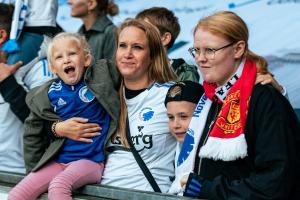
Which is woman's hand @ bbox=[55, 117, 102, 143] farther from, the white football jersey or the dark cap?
the dark cap

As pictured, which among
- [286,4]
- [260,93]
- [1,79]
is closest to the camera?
[260,93]

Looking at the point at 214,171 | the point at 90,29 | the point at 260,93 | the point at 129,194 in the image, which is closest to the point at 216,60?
the point at 260,93

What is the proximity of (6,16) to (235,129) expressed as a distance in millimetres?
2226

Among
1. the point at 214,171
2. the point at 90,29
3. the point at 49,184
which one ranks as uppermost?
the point at 90,29

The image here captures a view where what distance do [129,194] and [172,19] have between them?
59.0 inches

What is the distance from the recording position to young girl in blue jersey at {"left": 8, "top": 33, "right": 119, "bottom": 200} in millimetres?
3715

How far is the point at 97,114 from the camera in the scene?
381cm

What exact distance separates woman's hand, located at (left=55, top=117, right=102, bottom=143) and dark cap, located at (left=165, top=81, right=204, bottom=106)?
0.46 meters

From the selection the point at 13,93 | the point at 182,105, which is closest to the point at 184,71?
the point at 182,105

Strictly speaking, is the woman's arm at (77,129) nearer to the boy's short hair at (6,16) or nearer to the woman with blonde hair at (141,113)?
the woman with blonde hair at (141,113)

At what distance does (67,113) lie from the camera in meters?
3.85

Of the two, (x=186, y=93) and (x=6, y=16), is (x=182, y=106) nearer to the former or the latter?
(x=186, y=93)

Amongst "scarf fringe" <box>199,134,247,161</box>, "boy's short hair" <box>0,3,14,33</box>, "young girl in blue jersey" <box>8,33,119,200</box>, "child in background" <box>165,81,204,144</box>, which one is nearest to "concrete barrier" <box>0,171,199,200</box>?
"young girl in blue jersey" <box>8,33,119,200</box>

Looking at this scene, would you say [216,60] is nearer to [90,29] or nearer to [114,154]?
[114,154]
